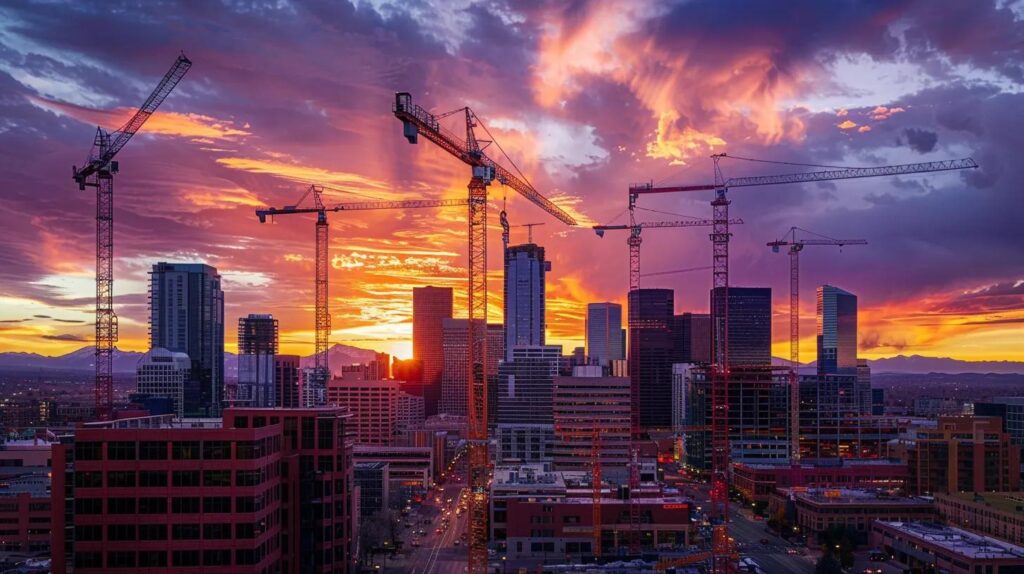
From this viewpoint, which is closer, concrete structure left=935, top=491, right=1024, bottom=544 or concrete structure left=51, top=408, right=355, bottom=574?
concrete structure left=51, top=408, right=355, bottom=574

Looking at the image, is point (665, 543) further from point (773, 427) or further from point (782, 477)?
point (773, 427)

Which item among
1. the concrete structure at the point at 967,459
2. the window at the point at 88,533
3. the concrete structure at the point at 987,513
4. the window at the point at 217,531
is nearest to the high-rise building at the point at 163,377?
the concrete structure at the point at 967,459

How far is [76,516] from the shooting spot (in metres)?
29.3

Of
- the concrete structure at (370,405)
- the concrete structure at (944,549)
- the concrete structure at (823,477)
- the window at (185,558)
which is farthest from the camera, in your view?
the concrete structure at (370,405)

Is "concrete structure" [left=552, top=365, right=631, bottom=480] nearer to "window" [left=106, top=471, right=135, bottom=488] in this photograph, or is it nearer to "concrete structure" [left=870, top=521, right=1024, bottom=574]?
"concrete structure" [left=870, top=521, right=1024, bottom=574]

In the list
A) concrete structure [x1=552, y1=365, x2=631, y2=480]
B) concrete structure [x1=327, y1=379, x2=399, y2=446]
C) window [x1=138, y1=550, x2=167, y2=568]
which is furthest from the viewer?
concrete structure [x1=327, y1=379, x2=399, y2=446]

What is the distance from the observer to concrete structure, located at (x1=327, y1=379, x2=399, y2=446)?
129 metres

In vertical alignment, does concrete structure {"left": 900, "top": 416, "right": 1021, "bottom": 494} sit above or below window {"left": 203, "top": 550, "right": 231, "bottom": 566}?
below

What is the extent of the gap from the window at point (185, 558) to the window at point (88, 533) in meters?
2.58

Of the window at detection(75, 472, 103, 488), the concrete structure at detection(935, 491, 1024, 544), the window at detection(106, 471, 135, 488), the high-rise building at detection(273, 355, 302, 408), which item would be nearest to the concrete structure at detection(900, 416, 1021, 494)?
the concrete structure at detection(935, 491, 1024, 544)

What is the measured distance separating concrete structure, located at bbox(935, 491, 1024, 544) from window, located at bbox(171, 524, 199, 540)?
51.3 m

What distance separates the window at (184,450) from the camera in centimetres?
2986

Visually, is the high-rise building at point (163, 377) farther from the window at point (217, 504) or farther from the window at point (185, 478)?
the window at point (217, 504)

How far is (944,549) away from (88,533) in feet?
146
